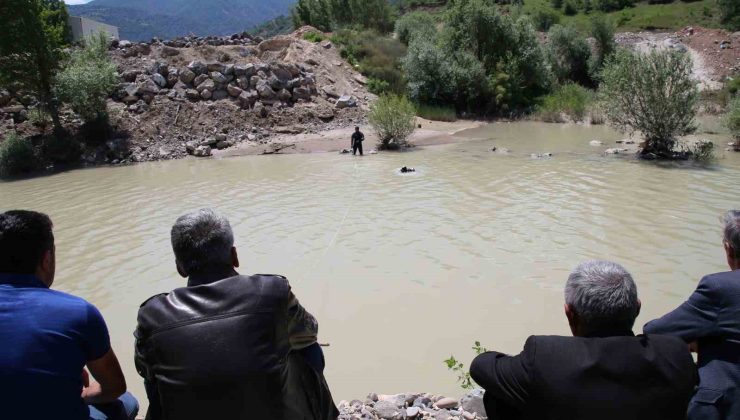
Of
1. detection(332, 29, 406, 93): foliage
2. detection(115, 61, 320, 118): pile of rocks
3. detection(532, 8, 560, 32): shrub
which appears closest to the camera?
detection(115, 61, 320, 118): pile of rocks

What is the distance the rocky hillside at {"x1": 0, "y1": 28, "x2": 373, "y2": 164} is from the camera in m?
22.4

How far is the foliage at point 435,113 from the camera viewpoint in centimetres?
2962

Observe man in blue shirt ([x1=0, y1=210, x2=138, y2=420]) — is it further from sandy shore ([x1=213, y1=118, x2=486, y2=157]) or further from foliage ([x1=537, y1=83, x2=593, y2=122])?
foliage ([x1=537, y1=83, x2=593, y2=122])

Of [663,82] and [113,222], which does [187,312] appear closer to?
[113,222]

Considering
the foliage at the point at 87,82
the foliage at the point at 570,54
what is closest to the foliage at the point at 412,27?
the foliage at the point at 570,54

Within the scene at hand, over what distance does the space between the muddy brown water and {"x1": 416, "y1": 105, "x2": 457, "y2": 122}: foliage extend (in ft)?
37.8

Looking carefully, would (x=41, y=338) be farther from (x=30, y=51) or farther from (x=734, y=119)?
(x=30, y=51)

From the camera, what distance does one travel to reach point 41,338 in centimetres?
242

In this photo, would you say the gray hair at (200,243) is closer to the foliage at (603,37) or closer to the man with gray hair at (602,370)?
the man with gray hair at (602,370)

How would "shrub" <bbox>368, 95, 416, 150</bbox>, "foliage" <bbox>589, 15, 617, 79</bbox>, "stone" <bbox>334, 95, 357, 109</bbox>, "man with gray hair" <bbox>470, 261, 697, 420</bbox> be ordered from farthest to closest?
"foliage" <bbox>589, 15, 617, 79</bbox> < "stone" <bbox>334, 95, 357, 109</bbox> < "shrub" <bbox>368, 95, 416, 150</bbox> < "man with gray hair" <bbox>470, 261, 697, 420</bbox>

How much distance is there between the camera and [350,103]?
27.9m

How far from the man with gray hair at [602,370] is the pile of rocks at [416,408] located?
1.86 meters

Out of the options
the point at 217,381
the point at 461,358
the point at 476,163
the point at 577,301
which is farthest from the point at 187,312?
the point at 476,163

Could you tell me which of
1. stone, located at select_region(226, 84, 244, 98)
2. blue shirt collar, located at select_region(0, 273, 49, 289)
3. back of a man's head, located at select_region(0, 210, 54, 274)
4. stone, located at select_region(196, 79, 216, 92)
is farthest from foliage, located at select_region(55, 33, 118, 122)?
blue shirt collar, located at select_region(0, 273, 49, 289)
